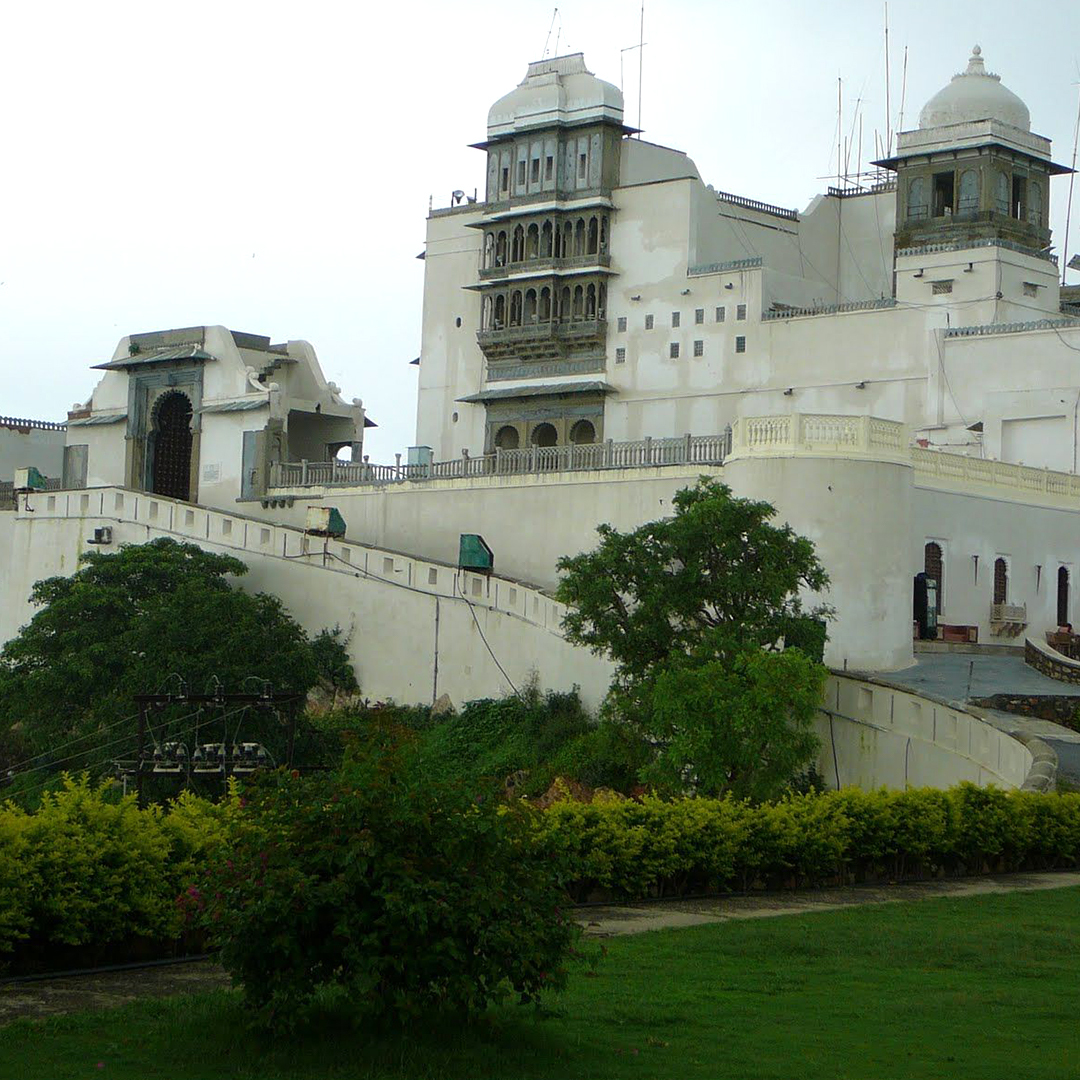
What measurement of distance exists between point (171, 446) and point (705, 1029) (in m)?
42.6

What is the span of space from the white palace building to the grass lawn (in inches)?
802

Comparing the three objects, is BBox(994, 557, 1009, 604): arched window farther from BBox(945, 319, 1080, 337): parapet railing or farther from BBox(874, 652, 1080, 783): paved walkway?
BBox(945, 319, 1080, 337): parapet railing

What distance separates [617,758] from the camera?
95.2ft

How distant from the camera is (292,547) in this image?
139ft

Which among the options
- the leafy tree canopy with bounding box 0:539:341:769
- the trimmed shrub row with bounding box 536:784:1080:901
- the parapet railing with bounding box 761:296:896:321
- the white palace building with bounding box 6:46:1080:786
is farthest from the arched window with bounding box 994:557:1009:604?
the trimmed shrub row with bounding box 536:784:1080:901

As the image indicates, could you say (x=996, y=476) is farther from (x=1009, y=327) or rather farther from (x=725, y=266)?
(x=725, y=266)

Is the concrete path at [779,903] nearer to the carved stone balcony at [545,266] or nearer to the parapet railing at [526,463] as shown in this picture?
the parapet railing at [526,463]

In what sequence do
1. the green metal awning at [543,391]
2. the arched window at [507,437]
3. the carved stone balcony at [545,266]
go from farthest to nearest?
Result: the arched window at [507,437], the carved stone balcony at [545,266], the green metal awning at [543,391]

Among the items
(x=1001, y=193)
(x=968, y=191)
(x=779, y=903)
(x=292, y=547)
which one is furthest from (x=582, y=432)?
(x=779, y=903)

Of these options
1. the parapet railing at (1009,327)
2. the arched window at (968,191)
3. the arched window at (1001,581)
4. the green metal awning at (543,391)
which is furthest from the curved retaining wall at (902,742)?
the arched window at (968,191)

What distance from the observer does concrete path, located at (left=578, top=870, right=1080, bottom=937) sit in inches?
632

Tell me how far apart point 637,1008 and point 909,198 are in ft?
150

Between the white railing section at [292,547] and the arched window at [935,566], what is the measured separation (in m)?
7.31

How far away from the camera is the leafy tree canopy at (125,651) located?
3662 cm
